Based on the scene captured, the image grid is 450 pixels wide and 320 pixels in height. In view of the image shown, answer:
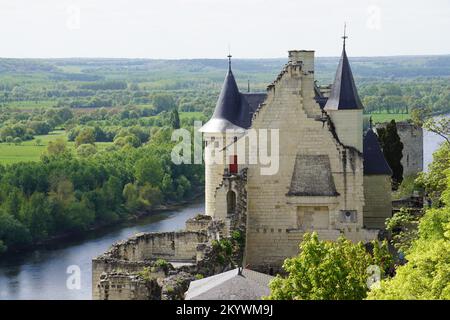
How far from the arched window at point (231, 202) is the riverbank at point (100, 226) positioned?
3418 cm

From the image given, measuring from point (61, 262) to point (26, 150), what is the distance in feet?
203

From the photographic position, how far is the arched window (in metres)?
35.3

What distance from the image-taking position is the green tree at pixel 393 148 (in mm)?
49156

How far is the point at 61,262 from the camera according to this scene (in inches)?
2368

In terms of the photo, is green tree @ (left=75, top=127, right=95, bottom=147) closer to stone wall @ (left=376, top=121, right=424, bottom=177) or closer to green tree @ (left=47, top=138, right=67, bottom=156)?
green tree @ (left=47, top=138, right=67, bottom=156)

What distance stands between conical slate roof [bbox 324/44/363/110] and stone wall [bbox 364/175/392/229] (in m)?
3.30

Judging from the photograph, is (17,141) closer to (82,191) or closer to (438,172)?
(82,191)

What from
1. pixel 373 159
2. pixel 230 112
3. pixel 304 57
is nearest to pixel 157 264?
pixel 304 57

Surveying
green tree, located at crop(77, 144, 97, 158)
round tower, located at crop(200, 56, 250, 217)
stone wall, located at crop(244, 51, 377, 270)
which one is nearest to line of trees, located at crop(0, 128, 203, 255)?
green tree, located at crop(77, 144, 97, 158)

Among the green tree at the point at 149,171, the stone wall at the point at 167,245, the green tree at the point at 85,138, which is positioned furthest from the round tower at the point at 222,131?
the green tree at the point at 85,138

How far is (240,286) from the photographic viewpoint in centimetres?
2256

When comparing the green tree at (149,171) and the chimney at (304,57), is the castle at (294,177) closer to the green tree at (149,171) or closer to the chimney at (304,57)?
the chimney at (304,57)
